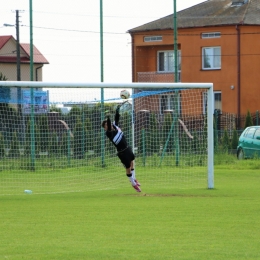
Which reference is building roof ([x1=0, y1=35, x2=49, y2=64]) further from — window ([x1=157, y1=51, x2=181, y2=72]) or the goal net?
the goal net

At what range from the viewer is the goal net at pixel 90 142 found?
22.4m

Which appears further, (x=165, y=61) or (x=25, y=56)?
(x=25, y=56)

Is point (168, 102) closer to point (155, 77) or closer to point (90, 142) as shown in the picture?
point (90, 142)

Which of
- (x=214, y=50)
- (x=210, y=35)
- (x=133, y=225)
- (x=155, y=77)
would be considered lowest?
(x=133, y=225)

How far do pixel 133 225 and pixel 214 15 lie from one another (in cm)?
3768

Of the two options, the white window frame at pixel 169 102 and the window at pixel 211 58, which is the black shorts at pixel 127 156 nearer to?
the white window frame at pixel 169 102

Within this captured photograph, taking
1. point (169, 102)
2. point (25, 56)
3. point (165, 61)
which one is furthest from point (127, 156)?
point (25, 56)

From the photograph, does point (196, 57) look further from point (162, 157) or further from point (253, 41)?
point (162, 157)

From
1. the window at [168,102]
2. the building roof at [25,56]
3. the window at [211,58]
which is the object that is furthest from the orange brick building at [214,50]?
the window at [168,102]

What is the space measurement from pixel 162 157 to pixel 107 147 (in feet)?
5.91

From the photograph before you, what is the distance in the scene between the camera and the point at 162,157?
2456cm

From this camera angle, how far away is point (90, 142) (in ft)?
79.0

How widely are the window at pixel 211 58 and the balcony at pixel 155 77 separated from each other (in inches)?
76.8

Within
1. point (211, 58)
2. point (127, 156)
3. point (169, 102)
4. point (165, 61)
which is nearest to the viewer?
point (127, 156)
